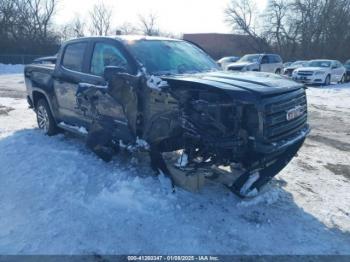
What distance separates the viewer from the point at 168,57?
16.3ft

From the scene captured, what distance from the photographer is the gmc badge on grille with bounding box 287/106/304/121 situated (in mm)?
4017

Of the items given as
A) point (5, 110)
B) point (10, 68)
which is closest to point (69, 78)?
point (5, 110)

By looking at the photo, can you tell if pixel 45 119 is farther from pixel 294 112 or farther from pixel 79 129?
pixel 294 112

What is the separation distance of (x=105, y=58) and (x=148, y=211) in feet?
8.37

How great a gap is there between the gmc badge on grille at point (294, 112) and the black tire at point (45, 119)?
4714 millimetres

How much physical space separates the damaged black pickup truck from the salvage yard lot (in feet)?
1.11

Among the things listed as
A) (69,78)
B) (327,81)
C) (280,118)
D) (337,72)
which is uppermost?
(69,78)

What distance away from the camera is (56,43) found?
41594 mm

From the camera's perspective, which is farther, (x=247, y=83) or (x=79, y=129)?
(x=79, y=129)

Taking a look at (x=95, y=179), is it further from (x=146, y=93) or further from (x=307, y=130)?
(x=307, y=130)

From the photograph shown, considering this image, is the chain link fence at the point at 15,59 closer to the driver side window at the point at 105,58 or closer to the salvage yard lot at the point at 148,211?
the salvage yard lot at the point at 148,211

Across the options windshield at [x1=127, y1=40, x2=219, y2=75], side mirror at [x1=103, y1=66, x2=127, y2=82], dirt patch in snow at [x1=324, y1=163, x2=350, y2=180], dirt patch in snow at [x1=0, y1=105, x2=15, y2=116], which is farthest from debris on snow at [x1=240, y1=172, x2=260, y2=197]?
dirt patch in snow at [x1=0, y1=105, x2=15, y2=116]

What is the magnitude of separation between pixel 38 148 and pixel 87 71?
170 cm

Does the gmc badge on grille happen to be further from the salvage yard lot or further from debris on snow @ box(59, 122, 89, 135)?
debris on snow @ box(59, 122, 89, 135)
